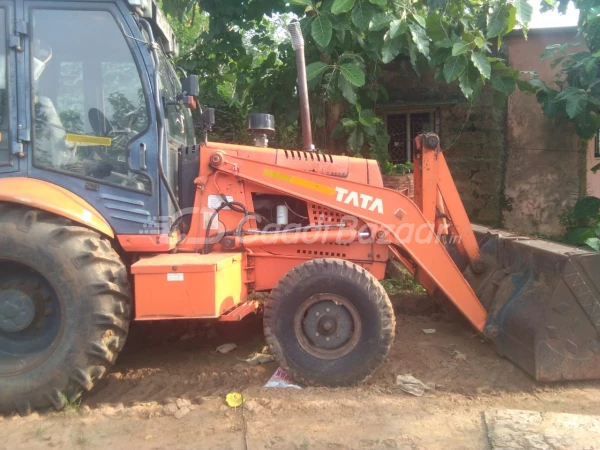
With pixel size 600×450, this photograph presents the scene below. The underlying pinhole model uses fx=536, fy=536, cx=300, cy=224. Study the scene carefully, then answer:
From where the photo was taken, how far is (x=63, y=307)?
11.4 feet

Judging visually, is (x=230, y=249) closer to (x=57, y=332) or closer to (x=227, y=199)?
(x=227, y=199)

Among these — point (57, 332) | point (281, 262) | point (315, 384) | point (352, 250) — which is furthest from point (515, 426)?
point (57, 332)

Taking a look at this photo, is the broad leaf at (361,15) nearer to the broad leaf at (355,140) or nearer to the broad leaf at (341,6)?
the broad leaf at (341,6)

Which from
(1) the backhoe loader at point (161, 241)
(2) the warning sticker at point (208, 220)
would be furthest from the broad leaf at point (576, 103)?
(2) the warning sticker at point (208, 220)

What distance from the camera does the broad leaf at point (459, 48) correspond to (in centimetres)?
583

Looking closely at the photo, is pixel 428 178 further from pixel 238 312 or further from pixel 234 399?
pixel 234 399

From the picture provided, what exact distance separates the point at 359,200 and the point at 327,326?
102 cm

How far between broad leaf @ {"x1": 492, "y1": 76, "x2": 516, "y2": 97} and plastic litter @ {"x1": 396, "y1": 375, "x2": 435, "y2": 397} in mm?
4337

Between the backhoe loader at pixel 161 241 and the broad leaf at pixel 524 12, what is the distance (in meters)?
2.83

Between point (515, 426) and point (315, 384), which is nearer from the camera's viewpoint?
point (515, 426)

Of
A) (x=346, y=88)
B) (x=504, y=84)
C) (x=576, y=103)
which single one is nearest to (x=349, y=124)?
(x=346, y=88)

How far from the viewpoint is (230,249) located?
408 centimetres

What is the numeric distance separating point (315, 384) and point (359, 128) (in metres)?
4.35

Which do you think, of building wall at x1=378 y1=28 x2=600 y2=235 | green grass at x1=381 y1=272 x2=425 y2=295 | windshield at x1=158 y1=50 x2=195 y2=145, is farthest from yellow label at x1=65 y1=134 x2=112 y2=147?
building wall at x1=378 y1=28 x2=600 y2=235
